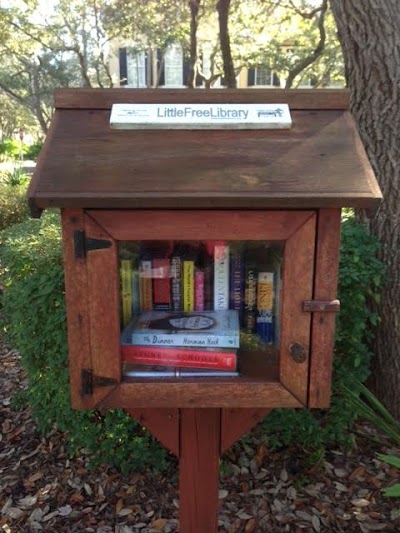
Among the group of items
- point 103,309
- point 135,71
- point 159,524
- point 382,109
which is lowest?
point 159,524

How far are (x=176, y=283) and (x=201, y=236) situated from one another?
0.21m

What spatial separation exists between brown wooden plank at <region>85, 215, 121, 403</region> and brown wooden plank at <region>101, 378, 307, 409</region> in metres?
0.04

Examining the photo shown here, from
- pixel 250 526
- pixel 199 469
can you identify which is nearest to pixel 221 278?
pixel 199 469

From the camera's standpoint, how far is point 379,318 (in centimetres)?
247

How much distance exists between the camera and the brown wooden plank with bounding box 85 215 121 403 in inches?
50.0

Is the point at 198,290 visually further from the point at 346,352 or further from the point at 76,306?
the point at 346,352

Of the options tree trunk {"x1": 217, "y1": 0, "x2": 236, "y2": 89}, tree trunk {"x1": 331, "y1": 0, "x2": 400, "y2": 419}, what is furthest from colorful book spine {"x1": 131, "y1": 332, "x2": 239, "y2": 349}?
tree trunk {"x1": 217, "y1": 0, "x2": 236, "y2": 89}

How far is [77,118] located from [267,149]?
0.49m

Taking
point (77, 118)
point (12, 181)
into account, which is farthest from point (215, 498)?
point (12, 181)

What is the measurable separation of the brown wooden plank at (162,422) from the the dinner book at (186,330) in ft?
1.02

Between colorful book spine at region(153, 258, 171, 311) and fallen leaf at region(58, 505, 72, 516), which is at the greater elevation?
colorful book spine at region(153, 258, 171, 311)

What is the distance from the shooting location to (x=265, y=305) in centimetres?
142

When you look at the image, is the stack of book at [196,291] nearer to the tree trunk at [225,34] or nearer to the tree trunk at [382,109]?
the tree trunk at [382,109]

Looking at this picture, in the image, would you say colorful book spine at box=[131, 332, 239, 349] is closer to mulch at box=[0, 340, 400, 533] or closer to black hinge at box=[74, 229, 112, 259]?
black hinge at box=[74, 229, 112, 259]
